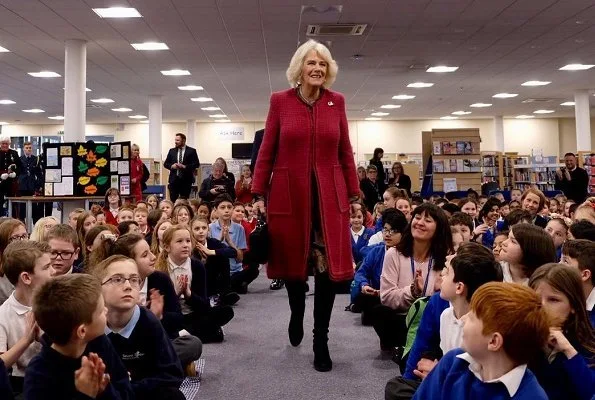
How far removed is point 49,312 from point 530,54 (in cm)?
1114

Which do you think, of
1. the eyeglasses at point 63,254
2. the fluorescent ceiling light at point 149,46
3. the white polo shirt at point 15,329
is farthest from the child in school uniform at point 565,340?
the fluorescent ceiling light at point 149,46

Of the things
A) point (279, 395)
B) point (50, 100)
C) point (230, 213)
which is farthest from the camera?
point (50, 100)

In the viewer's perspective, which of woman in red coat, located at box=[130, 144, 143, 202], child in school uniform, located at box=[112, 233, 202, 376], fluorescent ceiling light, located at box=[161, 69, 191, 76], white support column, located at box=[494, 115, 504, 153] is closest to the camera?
child in school uniform, located at box=[112, 233, 202, 376]

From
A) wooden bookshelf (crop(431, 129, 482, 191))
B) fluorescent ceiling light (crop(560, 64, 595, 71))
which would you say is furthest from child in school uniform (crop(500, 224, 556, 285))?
fluorescent ceiling light (crop(560, 64, 595, 71))

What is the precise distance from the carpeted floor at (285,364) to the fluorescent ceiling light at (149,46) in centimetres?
652

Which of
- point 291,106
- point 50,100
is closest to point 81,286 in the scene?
point 291,106

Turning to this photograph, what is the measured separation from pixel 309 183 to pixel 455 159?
7170mm

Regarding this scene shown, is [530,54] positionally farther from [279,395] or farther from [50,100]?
[50,100]

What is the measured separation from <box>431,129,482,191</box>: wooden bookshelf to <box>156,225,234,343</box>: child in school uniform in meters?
6.67

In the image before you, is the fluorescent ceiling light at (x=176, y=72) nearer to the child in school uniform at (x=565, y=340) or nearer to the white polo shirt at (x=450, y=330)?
the white polo shirt at (x=450, y=330)

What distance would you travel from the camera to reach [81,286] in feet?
6.10

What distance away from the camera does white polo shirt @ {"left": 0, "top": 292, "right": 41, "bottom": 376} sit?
2.34 metres

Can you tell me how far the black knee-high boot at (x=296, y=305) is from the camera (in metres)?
3.42

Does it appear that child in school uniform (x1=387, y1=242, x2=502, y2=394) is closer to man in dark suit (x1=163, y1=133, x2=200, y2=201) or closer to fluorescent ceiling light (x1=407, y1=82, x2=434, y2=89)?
man in dark suit (x1=163, y1=133, x2=200, y2=201)
